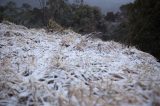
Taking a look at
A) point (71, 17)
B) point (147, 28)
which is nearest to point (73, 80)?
point (147, 28)

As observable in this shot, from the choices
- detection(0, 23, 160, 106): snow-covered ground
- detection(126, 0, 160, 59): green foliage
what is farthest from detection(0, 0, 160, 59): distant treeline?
detection(0, 23, 160, 106): snow-covered ground

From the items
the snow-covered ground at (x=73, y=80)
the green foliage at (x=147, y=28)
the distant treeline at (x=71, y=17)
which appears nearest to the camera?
the snow-covered ground at (x=73, y=80)

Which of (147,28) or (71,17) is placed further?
(71,17)

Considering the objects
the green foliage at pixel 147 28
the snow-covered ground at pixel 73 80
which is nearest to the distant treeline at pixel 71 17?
Answer: the green foliage at pixel 147 28

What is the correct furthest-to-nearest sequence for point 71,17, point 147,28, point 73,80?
point 71,17 < point 147,28 < point 73,80

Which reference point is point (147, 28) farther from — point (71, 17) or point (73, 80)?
point (71, 17)

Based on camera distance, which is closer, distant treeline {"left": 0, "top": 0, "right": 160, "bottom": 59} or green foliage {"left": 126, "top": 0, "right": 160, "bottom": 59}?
green foliage {"left": 126, "top": 0, "right": 160, "bottom": 59}

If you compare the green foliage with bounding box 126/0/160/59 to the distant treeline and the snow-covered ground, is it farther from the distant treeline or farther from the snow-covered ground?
the distant treeline

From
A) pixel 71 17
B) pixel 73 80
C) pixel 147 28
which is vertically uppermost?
pixel 71 17

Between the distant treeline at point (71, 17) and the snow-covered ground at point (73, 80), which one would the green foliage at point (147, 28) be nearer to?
the snow-covered ground at point (73, 80)

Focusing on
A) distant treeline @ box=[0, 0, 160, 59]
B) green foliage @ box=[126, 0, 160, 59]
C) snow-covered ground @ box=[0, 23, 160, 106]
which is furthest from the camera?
distant treeline @ box=[0, 0, 160, 59]

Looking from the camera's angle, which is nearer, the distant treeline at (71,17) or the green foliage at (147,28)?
the green foliage at (147,28)

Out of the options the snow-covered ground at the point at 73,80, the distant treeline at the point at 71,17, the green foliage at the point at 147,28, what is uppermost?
the distant treeline at the point at 71,17
